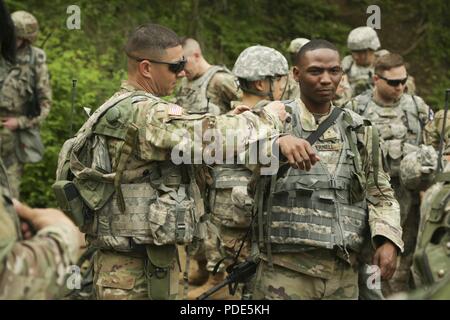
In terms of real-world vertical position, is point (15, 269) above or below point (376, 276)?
above

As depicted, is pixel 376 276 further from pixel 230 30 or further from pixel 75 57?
pixel 230 30

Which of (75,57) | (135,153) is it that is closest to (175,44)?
(135,153)

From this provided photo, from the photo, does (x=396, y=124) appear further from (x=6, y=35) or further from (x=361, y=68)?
(x=6, y=35)

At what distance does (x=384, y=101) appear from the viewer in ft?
28.3

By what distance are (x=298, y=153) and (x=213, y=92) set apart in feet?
16.4

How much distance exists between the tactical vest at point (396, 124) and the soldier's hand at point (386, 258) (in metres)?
3.54

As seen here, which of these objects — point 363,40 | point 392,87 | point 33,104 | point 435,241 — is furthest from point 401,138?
point 435,241

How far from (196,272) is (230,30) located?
245 inches

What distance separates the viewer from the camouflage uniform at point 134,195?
4.73m

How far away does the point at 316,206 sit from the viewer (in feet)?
16.3

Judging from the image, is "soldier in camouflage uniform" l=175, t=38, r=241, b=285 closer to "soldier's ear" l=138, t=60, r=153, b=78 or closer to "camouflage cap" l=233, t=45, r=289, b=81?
"camouflage cap" l=233, t=45, r=289, b=81

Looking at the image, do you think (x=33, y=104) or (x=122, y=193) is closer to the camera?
(x=122, y=193)

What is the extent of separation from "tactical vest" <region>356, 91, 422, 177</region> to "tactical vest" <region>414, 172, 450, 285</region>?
4.01m

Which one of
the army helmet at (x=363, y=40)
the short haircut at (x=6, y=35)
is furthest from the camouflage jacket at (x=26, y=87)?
the short haircut at (x=6, y=35)
